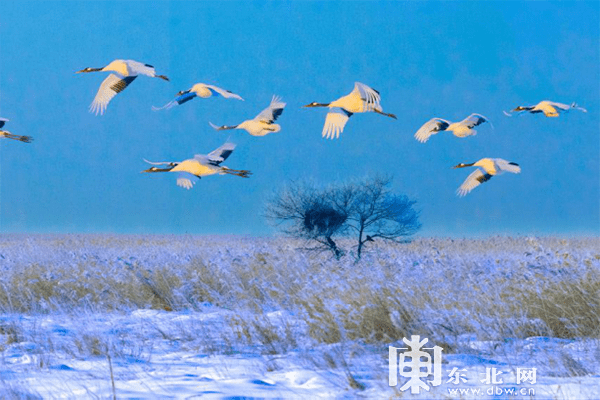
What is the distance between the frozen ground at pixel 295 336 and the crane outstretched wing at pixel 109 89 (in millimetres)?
2552

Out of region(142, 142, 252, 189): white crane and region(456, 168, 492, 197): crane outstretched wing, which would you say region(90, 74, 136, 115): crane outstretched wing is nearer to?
region(142, 142, 252, 189): white crane

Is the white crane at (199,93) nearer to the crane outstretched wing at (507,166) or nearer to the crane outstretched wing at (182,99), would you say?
the crane outstretched wing at (182,99)

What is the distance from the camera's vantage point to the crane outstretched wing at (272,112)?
8.58 meters

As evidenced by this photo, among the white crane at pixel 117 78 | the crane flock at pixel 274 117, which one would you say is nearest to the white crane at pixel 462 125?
the crane flock at pixel 274 117

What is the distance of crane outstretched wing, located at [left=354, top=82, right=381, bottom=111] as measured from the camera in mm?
8008

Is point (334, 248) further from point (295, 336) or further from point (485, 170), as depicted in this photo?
point (295, 336)

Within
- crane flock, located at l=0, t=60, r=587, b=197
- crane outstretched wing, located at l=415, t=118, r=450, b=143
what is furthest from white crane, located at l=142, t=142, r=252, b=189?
crane outstretched wing, located at l=415, t=118, r=450, b=143

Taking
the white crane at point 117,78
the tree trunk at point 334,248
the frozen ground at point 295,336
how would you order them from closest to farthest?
the frozen ground at point 295,336 < the white crane at point 117,78 < the tree trunk at point 334,248

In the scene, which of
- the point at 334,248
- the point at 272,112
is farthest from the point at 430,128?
the point at 334,248

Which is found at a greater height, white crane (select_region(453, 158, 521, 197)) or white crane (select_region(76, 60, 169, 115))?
white crane (select_region(76, 60, 169, 115))

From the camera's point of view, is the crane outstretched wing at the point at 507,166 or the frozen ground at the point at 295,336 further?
the crane outstretched wing at the point at 507,166

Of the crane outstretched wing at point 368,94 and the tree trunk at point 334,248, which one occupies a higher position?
the crane outstretched wing at point 368,94

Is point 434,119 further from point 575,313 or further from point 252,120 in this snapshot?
point 575,313

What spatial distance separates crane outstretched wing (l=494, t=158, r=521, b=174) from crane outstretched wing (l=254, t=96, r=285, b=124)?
2.87 m
